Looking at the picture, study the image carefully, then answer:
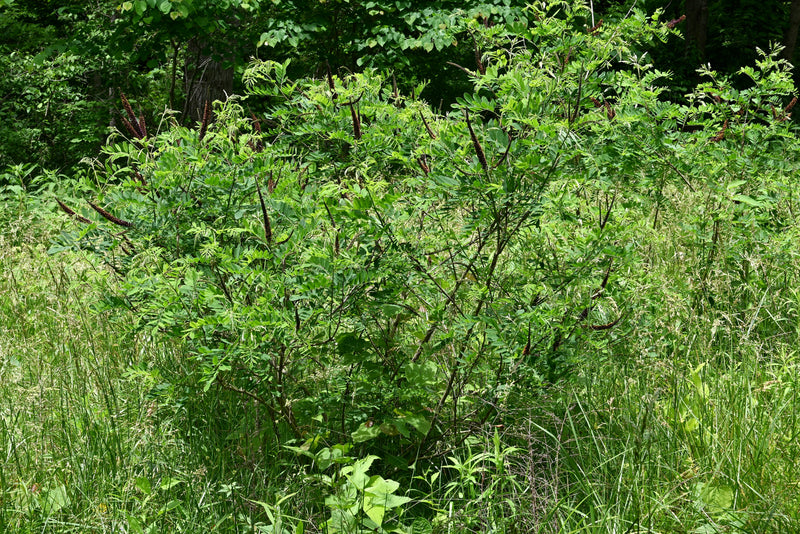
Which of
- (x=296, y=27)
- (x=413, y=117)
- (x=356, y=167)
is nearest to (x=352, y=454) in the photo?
(x=356, y=167)

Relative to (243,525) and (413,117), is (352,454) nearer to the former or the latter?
(243,525)

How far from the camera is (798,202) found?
3.80 m

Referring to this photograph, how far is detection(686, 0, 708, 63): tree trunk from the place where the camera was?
12.2 m

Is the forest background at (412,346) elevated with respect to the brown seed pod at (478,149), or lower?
lower

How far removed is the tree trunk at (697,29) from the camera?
40.0 feet

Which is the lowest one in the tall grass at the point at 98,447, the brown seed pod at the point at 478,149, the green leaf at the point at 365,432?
the tall grass at the point at 98,447

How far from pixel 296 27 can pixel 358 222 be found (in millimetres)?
5834

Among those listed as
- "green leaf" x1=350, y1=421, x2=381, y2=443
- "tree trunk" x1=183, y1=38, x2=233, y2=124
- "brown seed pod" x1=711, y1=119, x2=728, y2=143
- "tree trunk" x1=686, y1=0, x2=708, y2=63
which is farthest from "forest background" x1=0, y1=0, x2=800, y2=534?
"tree trunk" x1=686, y1=0, x2=708, y2=63

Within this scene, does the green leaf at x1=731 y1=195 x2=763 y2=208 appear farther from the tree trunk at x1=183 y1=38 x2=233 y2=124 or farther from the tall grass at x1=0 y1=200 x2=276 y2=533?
the tree trunk at x1=183 y1=38 x2=233 y2=124

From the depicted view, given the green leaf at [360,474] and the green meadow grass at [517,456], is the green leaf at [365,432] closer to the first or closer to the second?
the green meadow grass at [517,456]

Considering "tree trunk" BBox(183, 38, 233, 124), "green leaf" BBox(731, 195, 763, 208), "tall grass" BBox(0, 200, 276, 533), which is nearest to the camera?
"tall grass" BBox(0, 200, 276, 533)

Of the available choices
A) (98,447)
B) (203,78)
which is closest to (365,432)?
(98,447)

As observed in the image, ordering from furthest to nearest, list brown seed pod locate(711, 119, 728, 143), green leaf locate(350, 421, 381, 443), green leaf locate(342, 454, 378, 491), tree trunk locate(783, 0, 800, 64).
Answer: tree trunk locate(783, 0, 800, 64)
brown seed pod locate(711, 119, 728, 143)
green leaf locate(350, 421, 381, 443)
green leaf locate(342, 454, 378, 491)

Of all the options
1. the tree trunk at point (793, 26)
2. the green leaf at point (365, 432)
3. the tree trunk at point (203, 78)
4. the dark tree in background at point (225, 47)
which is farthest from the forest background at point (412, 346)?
the tree trunk at point (793, 26)
